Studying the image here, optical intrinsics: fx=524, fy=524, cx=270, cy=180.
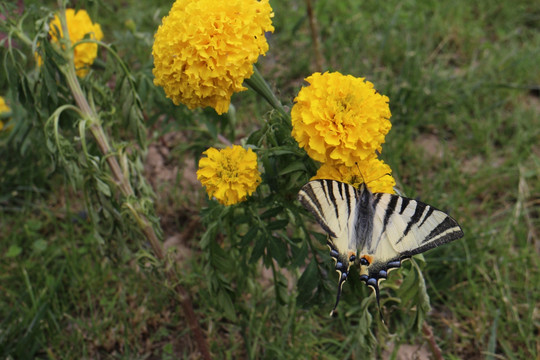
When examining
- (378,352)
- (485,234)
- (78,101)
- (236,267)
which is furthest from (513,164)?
(78,101)

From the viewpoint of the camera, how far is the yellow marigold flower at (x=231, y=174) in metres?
1.55

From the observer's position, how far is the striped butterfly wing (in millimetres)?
1482

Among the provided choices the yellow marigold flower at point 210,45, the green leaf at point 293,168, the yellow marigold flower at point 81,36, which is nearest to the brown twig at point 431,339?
the green leaf at point 293,168

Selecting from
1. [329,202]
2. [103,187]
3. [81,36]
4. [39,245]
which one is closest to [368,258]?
[329,202]

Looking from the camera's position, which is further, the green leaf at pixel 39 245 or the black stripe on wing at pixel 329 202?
the green leaf at pixel 39 245

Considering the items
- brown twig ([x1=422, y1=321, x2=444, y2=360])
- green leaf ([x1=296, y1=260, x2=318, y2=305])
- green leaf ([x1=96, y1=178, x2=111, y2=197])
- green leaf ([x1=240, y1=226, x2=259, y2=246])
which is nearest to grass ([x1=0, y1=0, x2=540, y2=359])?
brown twig ([x1=422, y1=321, x2=444, y2=360])

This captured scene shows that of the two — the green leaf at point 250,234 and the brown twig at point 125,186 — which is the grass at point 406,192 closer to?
the brown twig at point 125,186

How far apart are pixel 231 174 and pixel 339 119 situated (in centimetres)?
37

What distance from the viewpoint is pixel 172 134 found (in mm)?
3369

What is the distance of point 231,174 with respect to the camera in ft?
5.09

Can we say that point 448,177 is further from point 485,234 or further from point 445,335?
point 445,335

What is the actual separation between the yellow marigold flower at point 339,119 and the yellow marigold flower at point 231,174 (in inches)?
7.8

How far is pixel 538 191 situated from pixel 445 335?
3.24 ft

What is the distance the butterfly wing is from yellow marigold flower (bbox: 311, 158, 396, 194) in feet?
0.14
